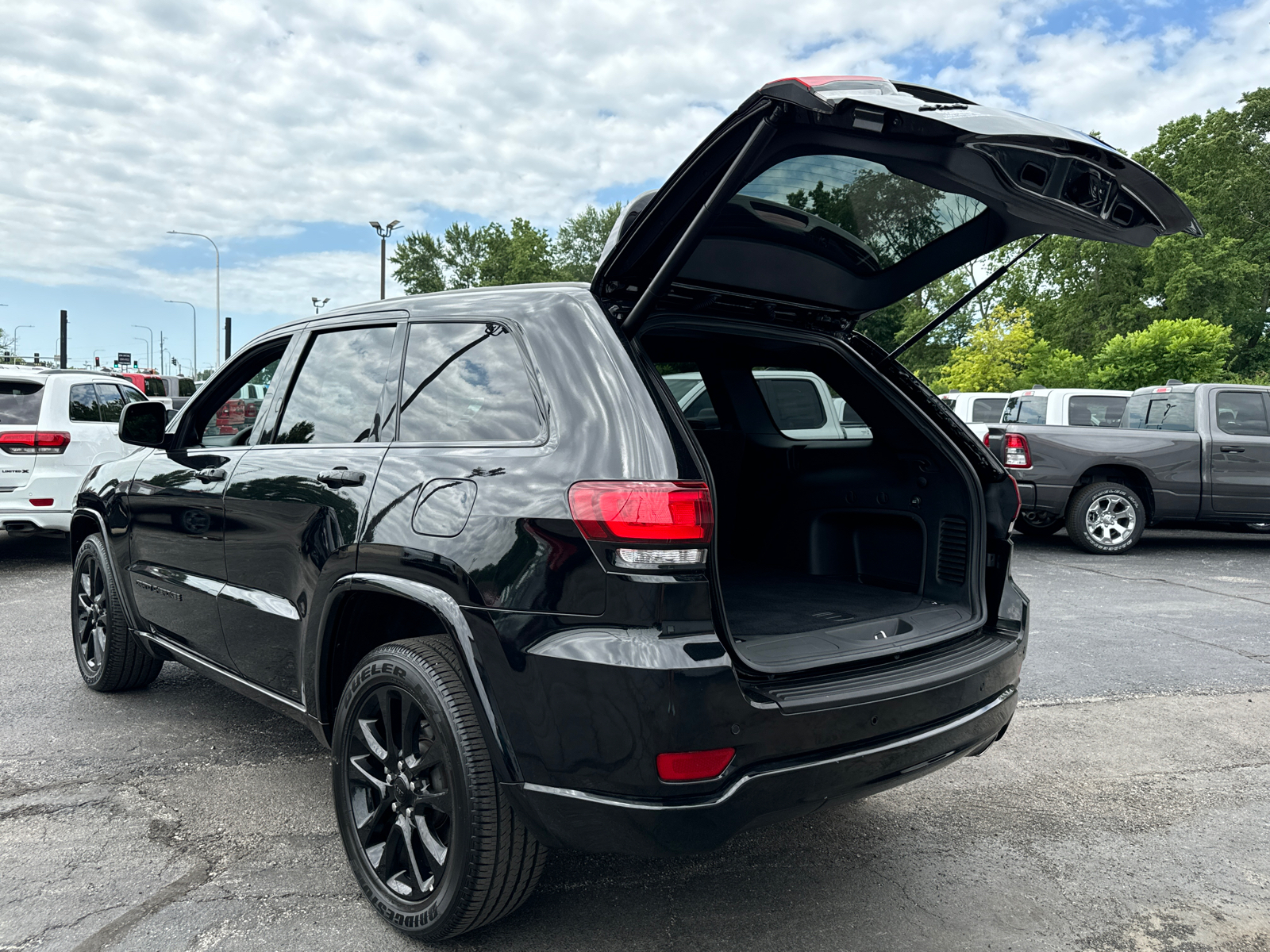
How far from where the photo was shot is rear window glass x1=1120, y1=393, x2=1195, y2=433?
10594 mm

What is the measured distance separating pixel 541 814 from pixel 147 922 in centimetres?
126

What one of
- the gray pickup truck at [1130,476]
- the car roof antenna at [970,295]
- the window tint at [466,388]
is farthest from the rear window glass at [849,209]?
the gray pickup truck at [1130,476]

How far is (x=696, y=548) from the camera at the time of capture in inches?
90.7

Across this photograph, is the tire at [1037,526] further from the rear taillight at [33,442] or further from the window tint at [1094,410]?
the rear taillight at [33,442]

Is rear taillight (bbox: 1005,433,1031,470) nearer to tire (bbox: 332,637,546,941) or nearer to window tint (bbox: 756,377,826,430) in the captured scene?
window tint (bbox: 756,377,826,430)

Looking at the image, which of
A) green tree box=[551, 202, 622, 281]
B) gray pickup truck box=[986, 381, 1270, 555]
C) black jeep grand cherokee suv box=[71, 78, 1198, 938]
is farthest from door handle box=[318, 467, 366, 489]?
green tree box=[551, 202, 622, 281]

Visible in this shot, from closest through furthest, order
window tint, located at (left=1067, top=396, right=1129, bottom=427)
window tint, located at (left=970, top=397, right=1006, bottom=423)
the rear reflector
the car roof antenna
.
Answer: the rear reflector < the car roof antenna < window tint, located at (left=1067, top=396, right=1129, bottom=427) < window tint, located at (left=970, top=397, right=1006, bottom=423)

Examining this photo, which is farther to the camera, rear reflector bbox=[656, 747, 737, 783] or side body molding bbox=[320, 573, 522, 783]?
side body molding bbox=[320, 573, 522, 783]

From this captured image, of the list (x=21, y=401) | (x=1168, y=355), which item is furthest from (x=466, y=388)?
(x=1168, y=355)

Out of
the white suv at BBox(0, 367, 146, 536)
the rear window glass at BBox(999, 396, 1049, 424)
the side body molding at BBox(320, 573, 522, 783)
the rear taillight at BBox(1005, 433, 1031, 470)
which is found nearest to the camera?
the side body molding at BBox(320, 573, 522, 783)

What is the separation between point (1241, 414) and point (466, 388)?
33.9 feet

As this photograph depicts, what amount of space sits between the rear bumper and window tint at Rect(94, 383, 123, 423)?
8366 millimetres

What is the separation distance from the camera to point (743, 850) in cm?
323

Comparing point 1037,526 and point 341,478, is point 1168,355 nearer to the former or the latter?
point 1037,526
